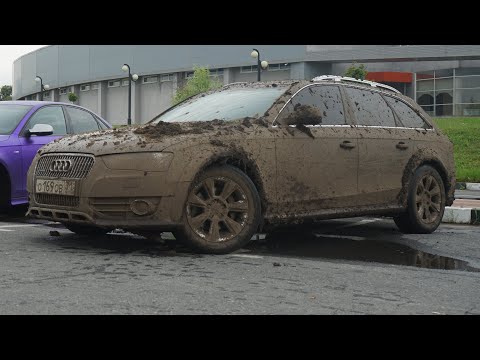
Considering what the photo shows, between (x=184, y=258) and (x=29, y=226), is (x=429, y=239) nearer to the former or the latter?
(x=184, y=258)

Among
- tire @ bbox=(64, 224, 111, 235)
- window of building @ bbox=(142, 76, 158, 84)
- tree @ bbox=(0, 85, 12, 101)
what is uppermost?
tree @ bbox=(0, 85, 12, 101)

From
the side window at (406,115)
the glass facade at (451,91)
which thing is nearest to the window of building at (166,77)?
the glass facade at (451,91)

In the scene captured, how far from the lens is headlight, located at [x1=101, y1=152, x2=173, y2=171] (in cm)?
539

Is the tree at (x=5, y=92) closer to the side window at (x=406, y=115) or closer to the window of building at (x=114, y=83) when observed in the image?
the window of building at (x=114, y=83)

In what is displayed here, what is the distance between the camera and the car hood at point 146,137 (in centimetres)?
548

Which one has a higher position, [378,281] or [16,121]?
[16,121]

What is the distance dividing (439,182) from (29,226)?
4.66 metres

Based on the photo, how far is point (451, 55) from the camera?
160 feet

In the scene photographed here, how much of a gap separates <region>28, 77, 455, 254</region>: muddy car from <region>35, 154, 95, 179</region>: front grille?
1 cm

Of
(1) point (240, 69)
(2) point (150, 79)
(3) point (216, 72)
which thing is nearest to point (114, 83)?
(2) point (150, 79)

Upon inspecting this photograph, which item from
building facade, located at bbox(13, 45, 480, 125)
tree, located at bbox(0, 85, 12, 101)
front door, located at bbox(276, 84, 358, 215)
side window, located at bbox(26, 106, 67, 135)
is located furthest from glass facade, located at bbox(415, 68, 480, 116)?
tree, located at bbox(0, 85, 12, 101)

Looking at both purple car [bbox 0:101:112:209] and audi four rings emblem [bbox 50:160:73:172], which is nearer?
audi four rings emblem [bbox 50:160:73:172]

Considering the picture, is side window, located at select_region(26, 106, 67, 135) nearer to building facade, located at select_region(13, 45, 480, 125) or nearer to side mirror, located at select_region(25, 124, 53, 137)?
side mirror, located at select_region(25, 124, 53, 137)
